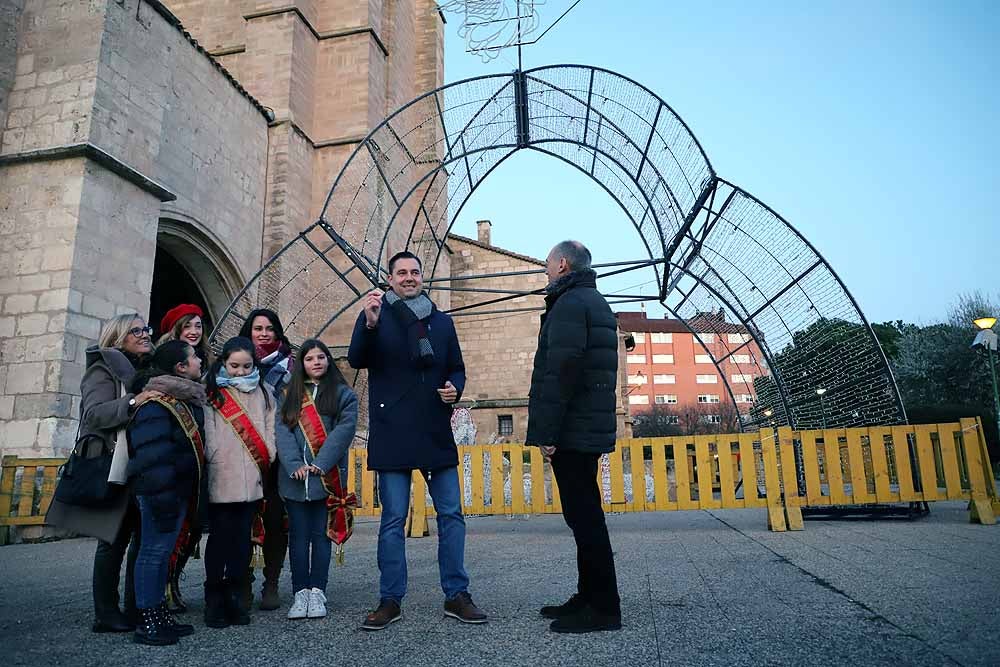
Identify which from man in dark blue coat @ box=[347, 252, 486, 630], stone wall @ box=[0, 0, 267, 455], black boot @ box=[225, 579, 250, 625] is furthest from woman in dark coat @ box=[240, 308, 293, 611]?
stone wall @ box=[0, 0, 267, 455]

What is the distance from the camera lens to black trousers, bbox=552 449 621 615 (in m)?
2.94

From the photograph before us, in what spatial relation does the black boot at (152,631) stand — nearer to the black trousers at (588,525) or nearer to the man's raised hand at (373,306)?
the man's raised hand at (373,306)

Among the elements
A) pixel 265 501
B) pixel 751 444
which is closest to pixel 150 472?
pixel 265 501

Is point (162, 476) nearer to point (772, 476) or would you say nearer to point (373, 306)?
point (373, 306)

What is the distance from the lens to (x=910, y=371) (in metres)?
28.1

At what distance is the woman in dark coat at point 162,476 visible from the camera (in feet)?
9.57

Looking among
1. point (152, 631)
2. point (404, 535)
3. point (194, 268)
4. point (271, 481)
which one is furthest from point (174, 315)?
point (194, 268)

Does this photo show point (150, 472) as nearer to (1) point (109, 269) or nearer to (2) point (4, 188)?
(1) point (109, 269)

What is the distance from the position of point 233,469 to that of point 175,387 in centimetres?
50

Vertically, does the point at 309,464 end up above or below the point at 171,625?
above

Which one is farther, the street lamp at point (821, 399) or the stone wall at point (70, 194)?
the stone wall at point (70, 194)

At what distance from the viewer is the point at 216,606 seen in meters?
3.18

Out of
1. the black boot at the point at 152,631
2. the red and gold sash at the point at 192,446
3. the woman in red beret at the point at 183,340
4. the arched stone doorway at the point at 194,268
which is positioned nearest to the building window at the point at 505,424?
the arched stone doorway at the point at 194,268

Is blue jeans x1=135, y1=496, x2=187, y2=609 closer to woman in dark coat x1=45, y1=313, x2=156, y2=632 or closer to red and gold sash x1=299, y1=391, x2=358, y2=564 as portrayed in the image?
woman in dark coat x1=45, y1=313, x2=156, y2=632
